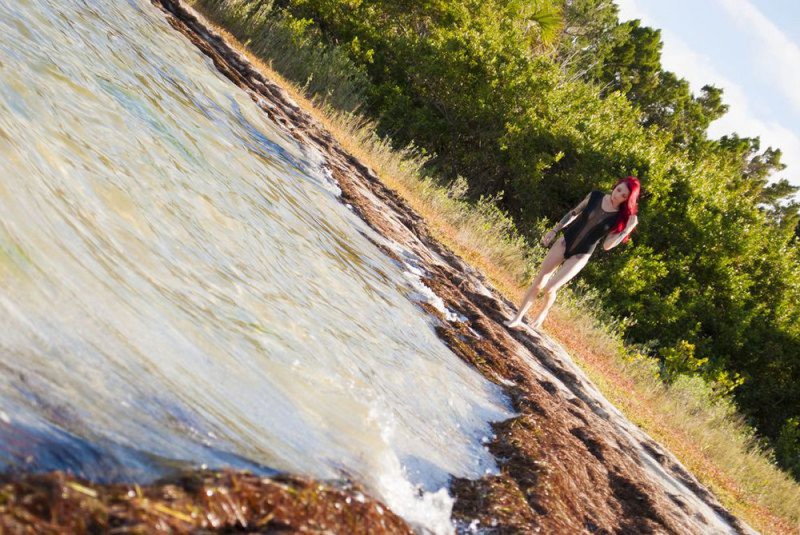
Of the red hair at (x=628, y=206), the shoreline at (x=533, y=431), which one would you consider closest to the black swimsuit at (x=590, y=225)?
the red hair at (x=628, y=206)

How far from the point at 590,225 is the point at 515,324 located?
5.20 ft

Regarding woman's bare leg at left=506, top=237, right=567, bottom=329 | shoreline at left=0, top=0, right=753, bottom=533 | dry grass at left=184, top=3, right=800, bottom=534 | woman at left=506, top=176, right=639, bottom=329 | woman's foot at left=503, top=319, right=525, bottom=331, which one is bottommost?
shoreline at left=0, top=0, right=753, bottom=533

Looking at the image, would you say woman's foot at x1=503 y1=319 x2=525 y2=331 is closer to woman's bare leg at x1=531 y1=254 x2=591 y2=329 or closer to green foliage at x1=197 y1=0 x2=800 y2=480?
woman's bare leg at x1=531 y1=254 x2=591 y2=329

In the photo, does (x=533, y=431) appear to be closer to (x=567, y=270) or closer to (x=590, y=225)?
(x=567, y=270)

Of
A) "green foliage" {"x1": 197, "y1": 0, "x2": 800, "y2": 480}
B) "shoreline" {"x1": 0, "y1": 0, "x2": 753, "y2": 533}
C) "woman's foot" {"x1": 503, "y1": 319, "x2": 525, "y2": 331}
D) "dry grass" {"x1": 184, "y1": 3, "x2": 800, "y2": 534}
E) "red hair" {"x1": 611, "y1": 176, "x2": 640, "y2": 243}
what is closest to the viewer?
"shoreline" {"x1": 0, "y1": 0, "x2": 753, "y2": 533}

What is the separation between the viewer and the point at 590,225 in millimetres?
8875

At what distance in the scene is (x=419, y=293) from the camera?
8.20 metres

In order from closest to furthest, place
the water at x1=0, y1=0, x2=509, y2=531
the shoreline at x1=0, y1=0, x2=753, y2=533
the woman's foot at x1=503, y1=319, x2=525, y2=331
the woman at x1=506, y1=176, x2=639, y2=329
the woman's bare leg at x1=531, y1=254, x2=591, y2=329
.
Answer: the water at x1=0, y1=0, x2=509, y2=531
the shoreline at x1=0, y1=0, x2=753, y2=533
the woman at x1=506, y1=176, x2=639, y2=329
the woman's bare leg at x1=531, y1=254, x2=591, y2=329
the woman's foot at x1=503, y1=319, x2=525, y2=331

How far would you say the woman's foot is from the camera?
31.1ft

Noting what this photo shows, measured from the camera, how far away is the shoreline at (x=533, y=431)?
15.8 feet

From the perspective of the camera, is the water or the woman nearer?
the water

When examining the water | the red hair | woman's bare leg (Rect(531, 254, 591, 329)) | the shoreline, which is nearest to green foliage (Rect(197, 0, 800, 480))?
the shoreline

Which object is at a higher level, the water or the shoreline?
the shoreline

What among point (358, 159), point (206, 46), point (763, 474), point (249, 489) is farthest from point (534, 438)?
point (206, 46)
